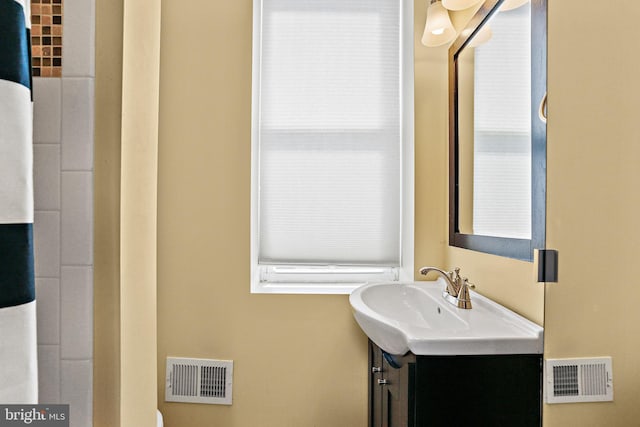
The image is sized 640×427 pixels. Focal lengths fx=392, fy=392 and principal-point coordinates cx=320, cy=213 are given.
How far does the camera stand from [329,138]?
6.29 ft

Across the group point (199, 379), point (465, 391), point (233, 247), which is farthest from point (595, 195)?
point (199, 379)

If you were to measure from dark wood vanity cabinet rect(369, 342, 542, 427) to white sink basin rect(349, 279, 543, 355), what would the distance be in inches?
1.2

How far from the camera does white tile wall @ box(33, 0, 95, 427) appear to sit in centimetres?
61

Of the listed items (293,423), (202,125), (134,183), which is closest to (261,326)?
(293,423)

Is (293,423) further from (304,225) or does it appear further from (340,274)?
(304,225)

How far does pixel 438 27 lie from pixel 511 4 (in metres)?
0.50

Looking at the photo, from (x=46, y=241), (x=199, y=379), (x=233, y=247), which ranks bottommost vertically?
(x=199, y=379)

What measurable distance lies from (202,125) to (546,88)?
1416 mm

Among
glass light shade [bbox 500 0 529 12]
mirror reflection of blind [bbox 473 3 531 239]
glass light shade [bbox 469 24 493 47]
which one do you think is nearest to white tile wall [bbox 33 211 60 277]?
mirror reflection of blind [bbox 473 3 531 239]

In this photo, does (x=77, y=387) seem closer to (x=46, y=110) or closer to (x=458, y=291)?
(x=46, y=110)

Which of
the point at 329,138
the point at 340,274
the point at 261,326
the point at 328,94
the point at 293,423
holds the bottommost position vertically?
the point at 293,423

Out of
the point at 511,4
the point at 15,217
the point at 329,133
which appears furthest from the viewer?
the point at 329,133

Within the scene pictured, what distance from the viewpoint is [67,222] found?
24.4 inches

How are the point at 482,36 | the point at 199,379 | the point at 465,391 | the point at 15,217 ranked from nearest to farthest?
1. the point at 15,217
2. the point at 465,391
3. the point at 482,36
4. the point at 199,379
